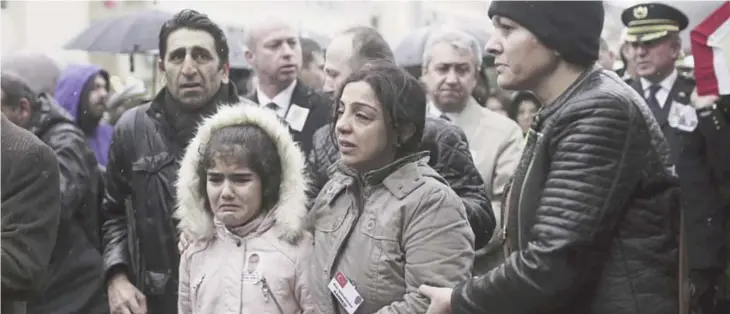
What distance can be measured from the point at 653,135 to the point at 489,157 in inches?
82.1

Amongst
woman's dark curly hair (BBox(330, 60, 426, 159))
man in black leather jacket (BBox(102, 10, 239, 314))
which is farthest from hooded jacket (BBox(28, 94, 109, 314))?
woman's dark curly hair (BBox(330, 60, 426, 159))

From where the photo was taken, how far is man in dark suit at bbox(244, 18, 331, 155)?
4.76 m

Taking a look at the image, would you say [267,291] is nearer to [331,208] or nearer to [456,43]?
[331,208]

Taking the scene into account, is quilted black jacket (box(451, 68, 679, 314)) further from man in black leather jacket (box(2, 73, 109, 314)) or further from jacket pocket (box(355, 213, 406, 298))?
man in black leather jacket (box(2, 73, 109, 314))

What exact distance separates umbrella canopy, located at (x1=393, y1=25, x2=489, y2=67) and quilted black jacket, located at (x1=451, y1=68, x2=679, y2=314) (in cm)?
512

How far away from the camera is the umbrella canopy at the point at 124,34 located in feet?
28.8

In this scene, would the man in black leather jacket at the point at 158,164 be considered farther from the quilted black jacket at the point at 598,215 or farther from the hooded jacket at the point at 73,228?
the quilted black jacket at the point at 598,215

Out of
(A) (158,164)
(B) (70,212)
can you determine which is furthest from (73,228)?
(A) (158,164)

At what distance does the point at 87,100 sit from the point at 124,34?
2763 mm

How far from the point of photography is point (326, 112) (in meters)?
4.80

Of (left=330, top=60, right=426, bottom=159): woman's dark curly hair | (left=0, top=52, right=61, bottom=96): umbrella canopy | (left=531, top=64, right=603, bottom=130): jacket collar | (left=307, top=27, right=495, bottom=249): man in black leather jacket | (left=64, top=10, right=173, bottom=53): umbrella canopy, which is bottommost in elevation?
(left=64, top=10, right=173, bottom=53): umbrella canopy

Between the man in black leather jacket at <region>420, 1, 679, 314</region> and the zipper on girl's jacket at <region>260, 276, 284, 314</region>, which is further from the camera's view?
the zipper on girl's jacket at <region>260, 276, 284, 314</region>

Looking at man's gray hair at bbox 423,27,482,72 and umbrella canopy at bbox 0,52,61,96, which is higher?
man's gray hair at bbox 423,27,482,72

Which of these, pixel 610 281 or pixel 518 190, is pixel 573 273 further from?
pixel 518 190
